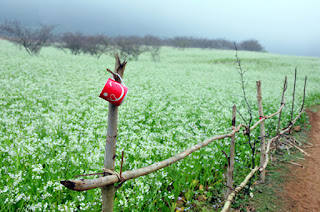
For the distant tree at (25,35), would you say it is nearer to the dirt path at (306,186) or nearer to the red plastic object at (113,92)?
the dirt path at (306,186)

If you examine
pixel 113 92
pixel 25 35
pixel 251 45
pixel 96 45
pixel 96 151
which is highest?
pixel 251 45

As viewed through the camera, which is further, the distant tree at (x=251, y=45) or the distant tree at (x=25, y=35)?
the distant tree at (x=251, y=45)

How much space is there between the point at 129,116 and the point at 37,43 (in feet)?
91.0

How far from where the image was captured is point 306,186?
5.49 metres

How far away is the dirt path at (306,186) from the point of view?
15.7ft

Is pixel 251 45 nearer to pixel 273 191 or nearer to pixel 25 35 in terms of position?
pixel 25 35

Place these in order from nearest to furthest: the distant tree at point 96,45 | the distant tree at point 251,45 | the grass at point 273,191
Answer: the grass at point 273,191 < the distant tree at point 96,45 < the distant tree at point 251,45

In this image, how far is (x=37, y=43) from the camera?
2992cm

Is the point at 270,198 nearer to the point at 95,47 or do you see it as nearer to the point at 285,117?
the point at 285,117

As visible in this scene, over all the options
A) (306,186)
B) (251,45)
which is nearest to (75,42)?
(306,186)

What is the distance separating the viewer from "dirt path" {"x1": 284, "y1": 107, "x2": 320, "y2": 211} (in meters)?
4.78

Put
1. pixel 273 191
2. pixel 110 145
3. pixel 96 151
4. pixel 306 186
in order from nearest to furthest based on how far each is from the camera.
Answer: pixel 110 145 → pixel 96 151 → pixel 273 191 → pixel 306 186

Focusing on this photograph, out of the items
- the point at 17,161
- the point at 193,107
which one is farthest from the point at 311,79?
the point at 17,161

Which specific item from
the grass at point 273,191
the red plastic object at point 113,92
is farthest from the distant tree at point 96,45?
the red plastic object at point 113,92
